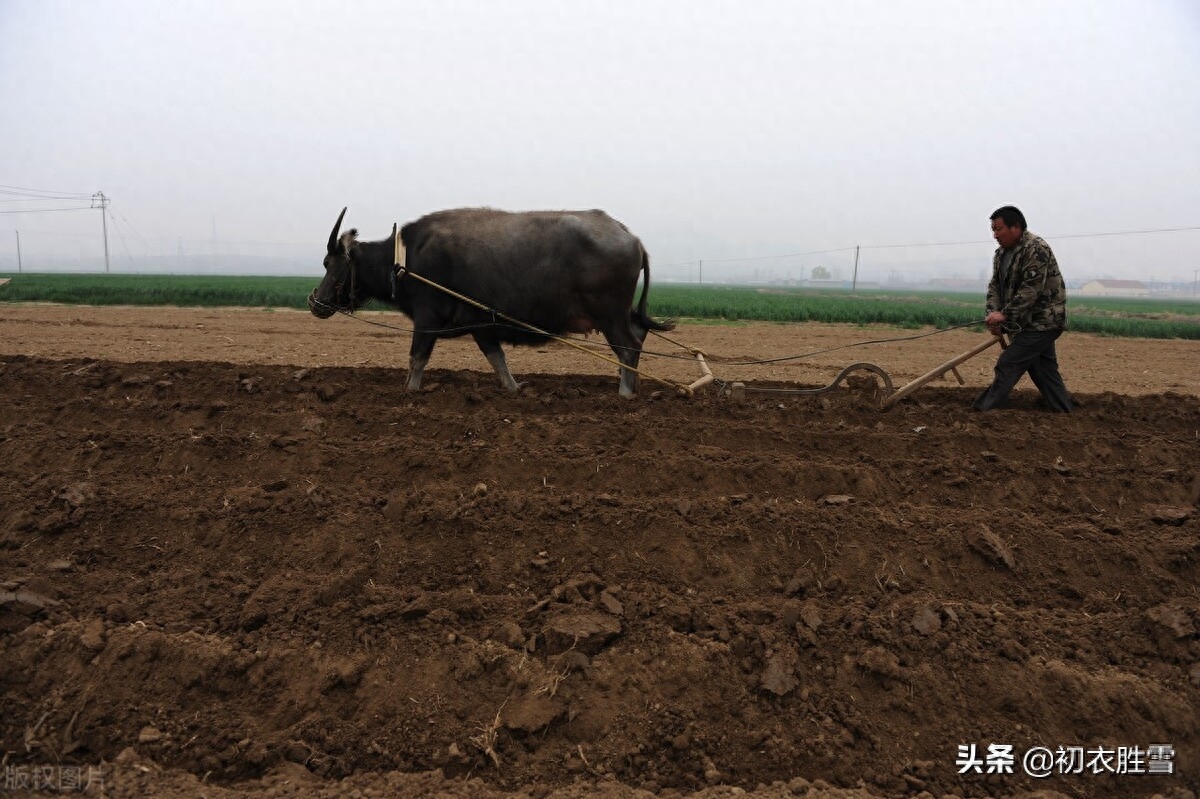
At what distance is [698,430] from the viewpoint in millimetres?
6598

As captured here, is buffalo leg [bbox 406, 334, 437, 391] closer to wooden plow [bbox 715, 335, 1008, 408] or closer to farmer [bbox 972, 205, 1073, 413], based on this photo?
wooden plow [bbox 715, 335, 1008, 408]

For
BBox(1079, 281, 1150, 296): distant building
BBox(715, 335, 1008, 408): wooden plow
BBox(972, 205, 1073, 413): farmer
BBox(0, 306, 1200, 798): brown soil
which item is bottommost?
BBox(0, 306, 1200, 798): brown soil

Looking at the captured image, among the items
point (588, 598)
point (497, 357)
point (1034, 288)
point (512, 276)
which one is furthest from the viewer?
point (497, 357)

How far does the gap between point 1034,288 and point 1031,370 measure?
923mm

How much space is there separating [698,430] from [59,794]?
493cm

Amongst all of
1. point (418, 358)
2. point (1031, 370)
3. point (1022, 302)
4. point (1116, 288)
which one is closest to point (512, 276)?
point (418, 358)

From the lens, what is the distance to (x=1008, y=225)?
7.11 metres

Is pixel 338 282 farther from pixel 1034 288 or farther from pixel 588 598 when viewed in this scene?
pixel 1034 288

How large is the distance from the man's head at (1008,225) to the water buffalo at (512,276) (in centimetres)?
351

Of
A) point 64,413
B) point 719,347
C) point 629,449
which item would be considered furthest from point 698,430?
point 719,347

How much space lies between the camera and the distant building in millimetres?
153300

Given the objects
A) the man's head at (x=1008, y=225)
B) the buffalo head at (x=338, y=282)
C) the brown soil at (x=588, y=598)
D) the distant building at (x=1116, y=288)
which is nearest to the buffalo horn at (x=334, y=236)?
the buffalo head at (x=338, y=282)

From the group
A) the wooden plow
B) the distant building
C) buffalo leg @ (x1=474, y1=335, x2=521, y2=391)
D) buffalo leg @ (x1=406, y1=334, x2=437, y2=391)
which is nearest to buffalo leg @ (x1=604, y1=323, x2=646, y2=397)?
the wooden plow

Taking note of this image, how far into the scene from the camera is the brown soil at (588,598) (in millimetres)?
3133
